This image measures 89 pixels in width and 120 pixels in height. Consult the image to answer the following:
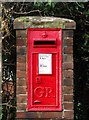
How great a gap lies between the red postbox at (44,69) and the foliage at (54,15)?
2.68 ft

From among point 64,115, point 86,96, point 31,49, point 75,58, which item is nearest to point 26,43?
point 31,49

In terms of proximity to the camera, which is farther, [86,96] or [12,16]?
[86,96]

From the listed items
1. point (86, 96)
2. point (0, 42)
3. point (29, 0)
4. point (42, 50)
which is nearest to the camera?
point (42, 50)

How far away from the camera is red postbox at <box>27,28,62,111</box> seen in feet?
14.1

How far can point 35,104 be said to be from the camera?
171 inches

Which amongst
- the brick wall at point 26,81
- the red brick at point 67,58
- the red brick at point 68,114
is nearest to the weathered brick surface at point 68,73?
the brick wall at point 26,81

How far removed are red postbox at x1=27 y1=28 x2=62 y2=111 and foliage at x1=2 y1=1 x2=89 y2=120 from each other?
0.82 meters

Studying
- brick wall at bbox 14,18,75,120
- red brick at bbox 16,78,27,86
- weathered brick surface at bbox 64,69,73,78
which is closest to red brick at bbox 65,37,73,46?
brick wall at bbox 14,18,75,120

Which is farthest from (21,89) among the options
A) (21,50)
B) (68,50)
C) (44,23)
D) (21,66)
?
(44,23)

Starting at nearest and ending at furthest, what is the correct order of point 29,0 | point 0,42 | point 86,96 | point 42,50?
point 42,50
point 0,42
point 29,0
point 86,96

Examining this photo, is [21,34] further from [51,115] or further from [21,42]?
[51,115]

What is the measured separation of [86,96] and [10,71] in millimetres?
1224

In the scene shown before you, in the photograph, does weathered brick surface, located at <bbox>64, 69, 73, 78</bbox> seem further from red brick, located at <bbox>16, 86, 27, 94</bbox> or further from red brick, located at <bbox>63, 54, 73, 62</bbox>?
red brick, located at <bbox>16, 86, 27, 94</bbox>

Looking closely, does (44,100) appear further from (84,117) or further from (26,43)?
(84,117)
